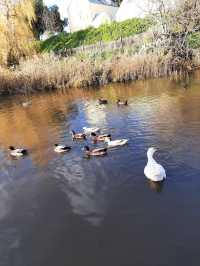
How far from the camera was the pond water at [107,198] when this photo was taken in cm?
802

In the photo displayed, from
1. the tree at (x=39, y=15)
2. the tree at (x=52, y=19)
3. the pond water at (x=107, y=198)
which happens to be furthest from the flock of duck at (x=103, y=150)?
the tree at (x=39, y=15)

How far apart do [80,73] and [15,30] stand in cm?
780

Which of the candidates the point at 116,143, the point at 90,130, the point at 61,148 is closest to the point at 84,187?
the point at 116,143

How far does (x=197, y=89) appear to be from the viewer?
71.7 feet

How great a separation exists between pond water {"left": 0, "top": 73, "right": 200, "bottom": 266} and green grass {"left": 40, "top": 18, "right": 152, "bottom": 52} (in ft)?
86.8

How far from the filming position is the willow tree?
33438 mm

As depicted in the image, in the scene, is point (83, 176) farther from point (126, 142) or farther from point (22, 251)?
point (22, 251)

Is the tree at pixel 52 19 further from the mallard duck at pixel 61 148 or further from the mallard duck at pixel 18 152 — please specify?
the mallard duck at pixel 61 148

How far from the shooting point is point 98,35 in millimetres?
46375

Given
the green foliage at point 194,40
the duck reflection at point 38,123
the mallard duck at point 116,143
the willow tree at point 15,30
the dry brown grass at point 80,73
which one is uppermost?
the willow tree at point 15,30

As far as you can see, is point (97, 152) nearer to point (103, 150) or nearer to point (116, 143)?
point (103, 150)

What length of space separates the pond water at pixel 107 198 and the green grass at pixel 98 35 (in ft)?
86.8

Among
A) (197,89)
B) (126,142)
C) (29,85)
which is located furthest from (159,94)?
(29,85)

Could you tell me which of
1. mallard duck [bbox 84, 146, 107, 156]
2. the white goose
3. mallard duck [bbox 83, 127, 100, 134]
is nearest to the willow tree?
mallard duck [bbox 83, 127, 100, 134]
